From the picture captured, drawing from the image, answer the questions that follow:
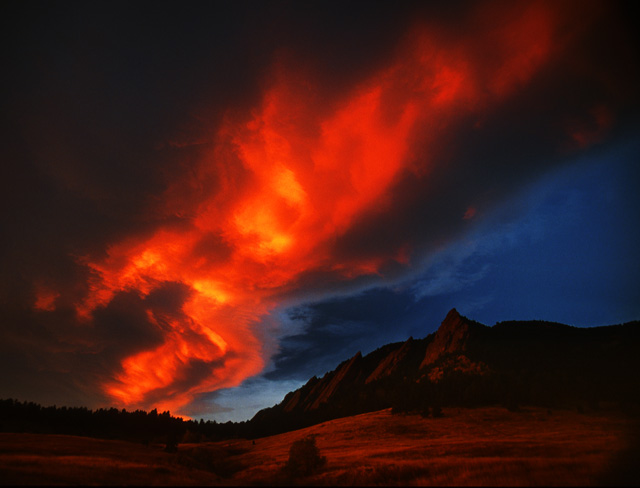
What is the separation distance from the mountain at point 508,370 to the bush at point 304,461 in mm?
46681

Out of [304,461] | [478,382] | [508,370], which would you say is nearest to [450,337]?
[508,370]

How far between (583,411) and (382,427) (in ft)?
134

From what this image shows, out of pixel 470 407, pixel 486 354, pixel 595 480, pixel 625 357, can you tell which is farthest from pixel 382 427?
pixel 625 357

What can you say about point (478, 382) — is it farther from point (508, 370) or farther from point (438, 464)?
point (438, 464)

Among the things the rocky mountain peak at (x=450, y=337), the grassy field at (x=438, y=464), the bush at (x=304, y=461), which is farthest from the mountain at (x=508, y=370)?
the bush at (x=304, y=461)

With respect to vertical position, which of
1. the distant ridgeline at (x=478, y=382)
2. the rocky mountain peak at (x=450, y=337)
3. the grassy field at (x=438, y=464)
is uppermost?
the rocky mountain peak at (x=450, y=337)

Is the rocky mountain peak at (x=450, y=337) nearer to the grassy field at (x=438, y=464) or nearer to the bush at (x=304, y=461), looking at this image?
the grassy field at (x=438, y=464)

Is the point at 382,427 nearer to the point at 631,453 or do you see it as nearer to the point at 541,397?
the point at 541,397

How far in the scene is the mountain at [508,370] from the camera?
227 feet

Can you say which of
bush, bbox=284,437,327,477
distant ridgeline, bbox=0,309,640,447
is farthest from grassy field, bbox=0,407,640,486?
distant ridgeline, bbox=0,309,640,447

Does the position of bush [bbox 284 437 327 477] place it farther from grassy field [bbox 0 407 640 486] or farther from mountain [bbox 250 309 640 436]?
mountain [bbox 250 309 640 436]

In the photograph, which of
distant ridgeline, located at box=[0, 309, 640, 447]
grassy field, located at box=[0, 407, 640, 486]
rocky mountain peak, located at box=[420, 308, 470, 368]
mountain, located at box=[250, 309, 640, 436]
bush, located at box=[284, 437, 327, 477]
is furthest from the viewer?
rocky mountain peak, located at box=[420, 308, 470, 368]

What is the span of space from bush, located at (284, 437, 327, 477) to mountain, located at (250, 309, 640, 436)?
4668 cm

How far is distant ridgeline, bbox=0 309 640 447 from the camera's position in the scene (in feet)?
228
